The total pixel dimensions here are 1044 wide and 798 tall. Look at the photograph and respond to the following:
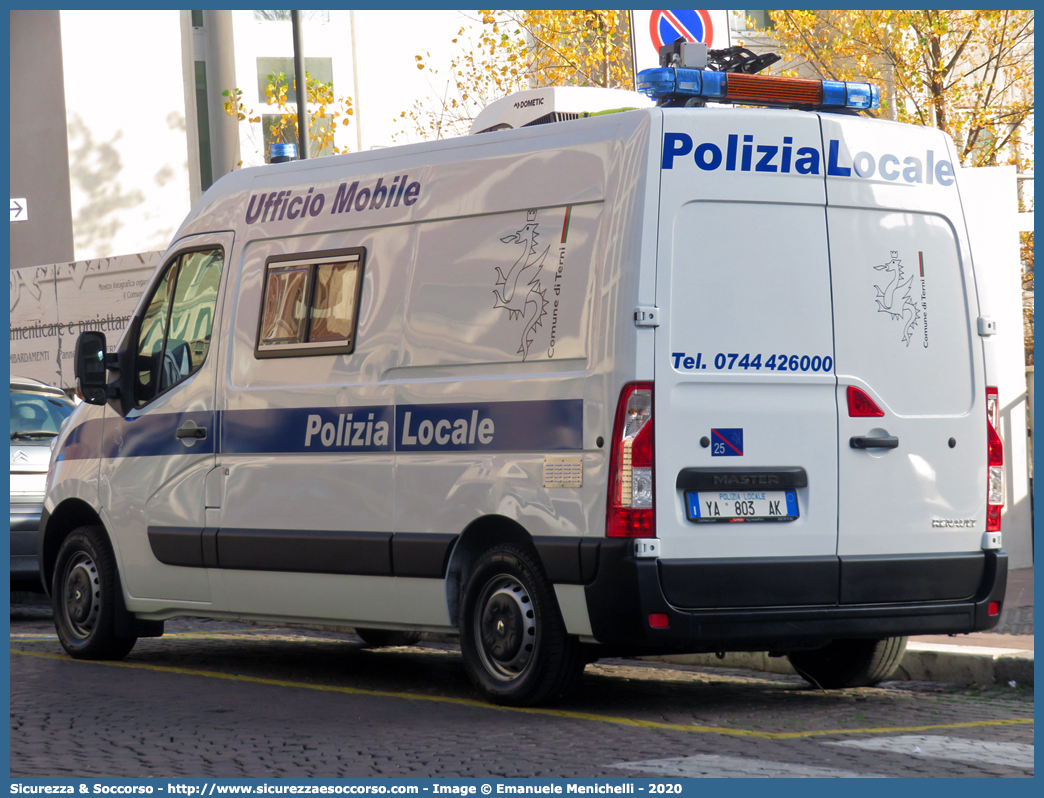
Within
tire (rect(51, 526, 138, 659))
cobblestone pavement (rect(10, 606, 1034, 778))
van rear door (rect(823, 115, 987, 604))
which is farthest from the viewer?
tire (rect(51, 526, 138, 659))

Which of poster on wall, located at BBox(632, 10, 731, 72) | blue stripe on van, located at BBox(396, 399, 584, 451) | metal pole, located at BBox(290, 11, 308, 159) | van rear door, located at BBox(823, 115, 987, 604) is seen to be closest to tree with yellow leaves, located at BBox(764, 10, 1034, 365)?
metal pole, located at BBox(290, 11, 308, 159)

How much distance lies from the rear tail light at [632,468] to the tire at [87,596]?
146 inches

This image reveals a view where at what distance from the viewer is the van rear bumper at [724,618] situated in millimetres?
6293

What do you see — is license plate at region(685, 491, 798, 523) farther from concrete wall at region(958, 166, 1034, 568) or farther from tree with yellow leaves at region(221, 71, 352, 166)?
tree with yellow leaves at region(221, 71, 352, 166)

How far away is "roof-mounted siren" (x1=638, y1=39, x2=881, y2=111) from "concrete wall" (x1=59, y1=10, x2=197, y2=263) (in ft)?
92.5

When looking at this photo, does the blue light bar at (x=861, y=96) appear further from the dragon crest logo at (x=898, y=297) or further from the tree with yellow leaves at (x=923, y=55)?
the tree with yellow leaves at (x=923, y=55)

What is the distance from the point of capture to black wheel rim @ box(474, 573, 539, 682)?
680 centimetres

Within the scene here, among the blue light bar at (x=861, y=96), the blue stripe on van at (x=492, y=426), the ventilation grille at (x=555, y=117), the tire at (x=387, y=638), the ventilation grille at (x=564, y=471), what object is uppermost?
the ventilation grille at (x=555, y=117)

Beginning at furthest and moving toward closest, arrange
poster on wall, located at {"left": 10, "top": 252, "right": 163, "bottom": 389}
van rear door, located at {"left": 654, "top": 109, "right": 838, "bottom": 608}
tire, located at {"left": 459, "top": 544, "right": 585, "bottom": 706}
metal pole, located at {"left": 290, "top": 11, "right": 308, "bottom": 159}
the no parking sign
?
poster on wall, located at {"left": 10, "top": 252, "right": 163, "bottom": 389} → metal pole, located at {"left": 290, "top": 11, "right": 308, "bottom": 159} → the no parking sign → tire, located at {"left": 459, "top": 544, "right": 585, "bottom": 706} → van rear door, located at {"left": 654, "top": 109, "right": 838, "bottom": 608}

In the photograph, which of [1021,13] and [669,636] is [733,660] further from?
[1021,13]

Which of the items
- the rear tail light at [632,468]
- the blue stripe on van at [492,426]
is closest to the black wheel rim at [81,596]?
the blue stripe on van at [492,426]

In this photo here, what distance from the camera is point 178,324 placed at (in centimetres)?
866

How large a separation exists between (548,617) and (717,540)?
0.79 meters

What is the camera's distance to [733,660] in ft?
28.2
